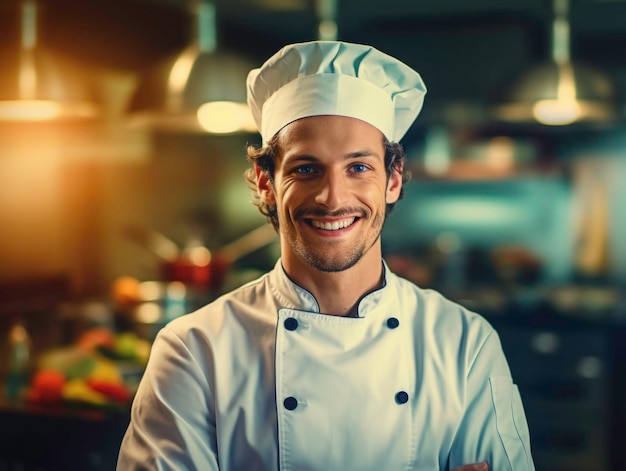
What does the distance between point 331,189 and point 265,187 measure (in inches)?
7.8

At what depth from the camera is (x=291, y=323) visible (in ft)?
4.93

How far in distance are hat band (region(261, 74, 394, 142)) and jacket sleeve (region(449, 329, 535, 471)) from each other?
0.45 meters

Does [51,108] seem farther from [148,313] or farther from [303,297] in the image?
[303,297]

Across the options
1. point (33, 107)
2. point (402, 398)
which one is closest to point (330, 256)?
point (402, 398)

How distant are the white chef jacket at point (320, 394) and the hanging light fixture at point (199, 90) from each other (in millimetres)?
1367

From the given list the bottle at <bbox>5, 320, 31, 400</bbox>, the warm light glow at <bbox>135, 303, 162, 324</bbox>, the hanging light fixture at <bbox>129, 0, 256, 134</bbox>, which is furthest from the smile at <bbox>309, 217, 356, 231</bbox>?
the warm light glow at <bbox>135, 303, 162, 324</bbox>

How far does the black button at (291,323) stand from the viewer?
4.92 feet

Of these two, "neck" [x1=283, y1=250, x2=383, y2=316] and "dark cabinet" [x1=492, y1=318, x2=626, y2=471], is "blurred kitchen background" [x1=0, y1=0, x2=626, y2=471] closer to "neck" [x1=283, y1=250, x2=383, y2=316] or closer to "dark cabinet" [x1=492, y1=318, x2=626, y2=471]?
"dark cabinet" [x1=492, y1=318, x2=626, y2=471]

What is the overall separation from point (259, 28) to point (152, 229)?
1293 mm

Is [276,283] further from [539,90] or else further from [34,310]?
[34,310]

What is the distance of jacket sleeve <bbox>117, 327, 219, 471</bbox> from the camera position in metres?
1.41

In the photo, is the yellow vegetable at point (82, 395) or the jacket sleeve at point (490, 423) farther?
the yellow vegetable at point (82, 395)

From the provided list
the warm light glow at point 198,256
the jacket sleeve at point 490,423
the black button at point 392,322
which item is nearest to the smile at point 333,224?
the black button at point 392,322

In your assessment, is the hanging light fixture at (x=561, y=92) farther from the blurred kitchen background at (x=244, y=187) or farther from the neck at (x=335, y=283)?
the neck at (x=335, y=283)
